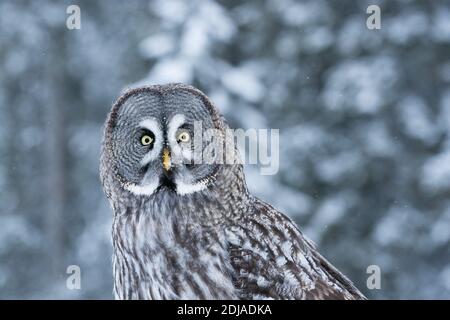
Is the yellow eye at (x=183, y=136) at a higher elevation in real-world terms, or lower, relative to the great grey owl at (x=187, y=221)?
higher

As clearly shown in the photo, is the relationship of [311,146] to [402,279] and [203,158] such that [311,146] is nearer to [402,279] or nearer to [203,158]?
[402,279]

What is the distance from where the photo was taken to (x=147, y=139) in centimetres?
394

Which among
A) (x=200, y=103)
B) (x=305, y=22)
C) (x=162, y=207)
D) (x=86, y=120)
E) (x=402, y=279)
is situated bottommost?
(x=402, y=279)

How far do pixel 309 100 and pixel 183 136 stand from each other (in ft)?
36.5

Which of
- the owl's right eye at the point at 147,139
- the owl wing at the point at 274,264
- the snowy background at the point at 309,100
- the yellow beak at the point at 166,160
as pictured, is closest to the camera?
the owl wing at the point at 274,264

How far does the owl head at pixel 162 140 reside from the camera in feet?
12.6

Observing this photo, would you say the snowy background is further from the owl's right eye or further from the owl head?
the owl's right eye

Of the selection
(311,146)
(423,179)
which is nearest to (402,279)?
(423,179)

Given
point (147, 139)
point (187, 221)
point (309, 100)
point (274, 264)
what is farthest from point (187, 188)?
point (309, 100)

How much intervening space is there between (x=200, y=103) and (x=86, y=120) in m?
14.2

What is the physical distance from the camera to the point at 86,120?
1789 cm

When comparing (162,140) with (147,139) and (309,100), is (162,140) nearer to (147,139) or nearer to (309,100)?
(147,139)

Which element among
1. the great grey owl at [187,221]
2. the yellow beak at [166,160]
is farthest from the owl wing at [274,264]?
the yellow beak at [166,160]

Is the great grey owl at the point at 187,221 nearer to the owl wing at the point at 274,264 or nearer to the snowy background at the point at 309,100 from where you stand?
the owl wing at the point at 274,264
